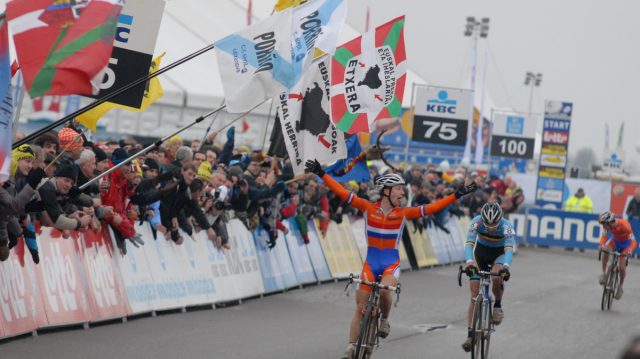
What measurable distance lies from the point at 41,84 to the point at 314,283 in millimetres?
12307

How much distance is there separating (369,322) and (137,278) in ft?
13.8

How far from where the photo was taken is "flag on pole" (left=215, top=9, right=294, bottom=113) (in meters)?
13.0

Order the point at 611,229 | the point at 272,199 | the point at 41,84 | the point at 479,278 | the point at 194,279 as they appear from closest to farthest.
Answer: the point at 41,84 < the point at 479,278 < the point at 194,279 < the point at 272,199 < the point at 611,229

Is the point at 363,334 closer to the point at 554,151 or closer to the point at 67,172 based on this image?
the point at 67,172

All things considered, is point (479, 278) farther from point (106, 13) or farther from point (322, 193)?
point (322, 193)

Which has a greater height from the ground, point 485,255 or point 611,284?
point 485,255

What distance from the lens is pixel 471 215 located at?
3319 centimetres

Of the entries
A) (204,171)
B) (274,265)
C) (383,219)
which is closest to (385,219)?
(383,219)

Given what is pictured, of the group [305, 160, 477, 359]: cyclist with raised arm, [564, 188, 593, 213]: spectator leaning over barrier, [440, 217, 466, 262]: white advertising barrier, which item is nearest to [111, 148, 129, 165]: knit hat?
[305, 160, 477, 359]: cyclist with raised arm

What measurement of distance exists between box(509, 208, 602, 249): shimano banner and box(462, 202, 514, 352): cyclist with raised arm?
24210mm

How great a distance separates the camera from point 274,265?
19297mm

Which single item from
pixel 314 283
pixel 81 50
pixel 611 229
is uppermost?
pixel 81 50

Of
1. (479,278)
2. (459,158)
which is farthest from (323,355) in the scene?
(459,158)

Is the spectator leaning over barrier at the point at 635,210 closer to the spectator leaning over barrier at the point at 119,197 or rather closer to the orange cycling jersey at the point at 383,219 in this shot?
the spectator leaning over barrier at the point at 119,197
